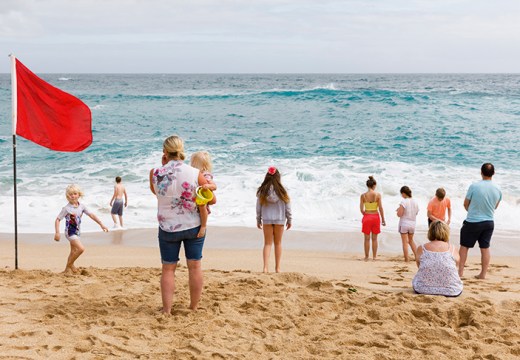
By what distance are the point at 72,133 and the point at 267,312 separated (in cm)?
354

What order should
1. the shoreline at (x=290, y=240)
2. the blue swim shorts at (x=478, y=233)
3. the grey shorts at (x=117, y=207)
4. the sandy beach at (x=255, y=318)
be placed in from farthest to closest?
1. the grey shorts at (x=117, y=207)
2. the shoreline at (x=290, y=240)
3. the blue swim shorts at (x=478, y=233)
4. the sandy beach at (x=255, y=318)

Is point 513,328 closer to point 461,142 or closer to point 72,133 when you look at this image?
point 72,133

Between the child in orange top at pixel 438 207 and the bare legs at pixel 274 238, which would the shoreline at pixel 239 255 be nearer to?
the bare legs at pixel 274 238

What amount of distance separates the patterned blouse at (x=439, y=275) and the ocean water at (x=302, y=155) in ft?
19.4

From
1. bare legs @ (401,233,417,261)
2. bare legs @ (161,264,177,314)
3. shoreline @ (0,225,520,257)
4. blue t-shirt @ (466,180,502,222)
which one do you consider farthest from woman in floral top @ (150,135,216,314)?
shoreline @ (0,225,520,257)

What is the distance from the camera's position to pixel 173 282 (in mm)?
5441

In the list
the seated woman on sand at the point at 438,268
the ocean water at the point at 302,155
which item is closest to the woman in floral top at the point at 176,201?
the seated woman on sand at the point at 438,268

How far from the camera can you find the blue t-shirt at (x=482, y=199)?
7625mm

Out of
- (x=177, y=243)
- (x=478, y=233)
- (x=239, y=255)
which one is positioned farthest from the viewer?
(x=239, y=255)

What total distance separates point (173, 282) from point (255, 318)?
82cm

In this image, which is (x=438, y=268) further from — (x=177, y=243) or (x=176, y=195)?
(x=176, y=195)

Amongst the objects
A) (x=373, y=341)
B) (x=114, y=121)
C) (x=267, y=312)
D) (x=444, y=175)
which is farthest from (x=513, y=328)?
(x=114, y=121)

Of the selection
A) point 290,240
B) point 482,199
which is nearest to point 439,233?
point 482,199

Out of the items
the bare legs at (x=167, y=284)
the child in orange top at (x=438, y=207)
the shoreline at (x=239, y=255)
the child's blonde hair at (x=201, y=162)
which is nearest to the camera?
the bare legs at (x=167, y=284)
